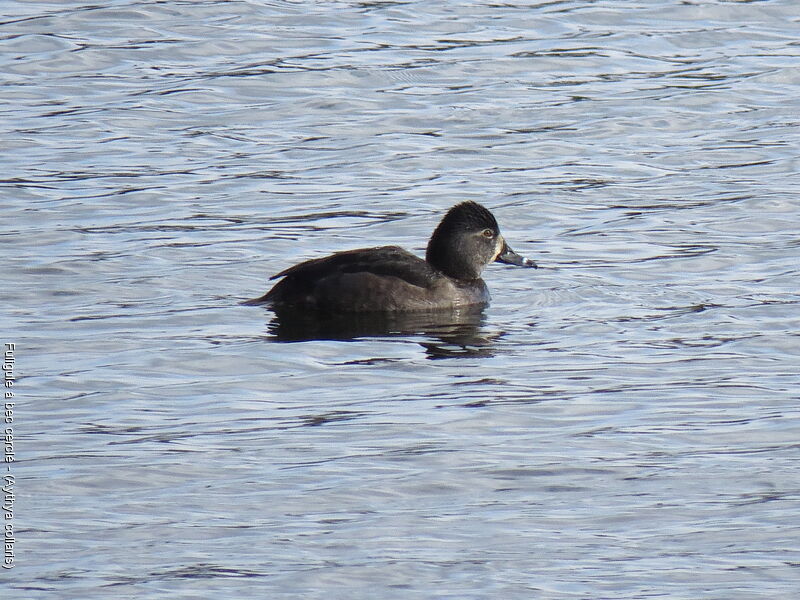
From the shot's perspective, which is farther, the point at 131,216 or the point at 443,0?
the point at 443,0

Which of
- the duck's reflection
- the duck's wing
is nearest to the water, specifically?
the duck's reflection

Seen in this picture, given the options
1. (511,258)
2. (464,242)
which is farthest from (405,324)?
(511,258)

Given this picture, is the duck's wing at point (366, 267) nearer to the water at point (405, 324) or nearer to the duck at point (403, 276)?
the duck at point (403, 276)

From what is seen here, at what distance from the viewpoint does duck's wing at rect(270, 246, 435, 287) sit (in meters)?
11.1

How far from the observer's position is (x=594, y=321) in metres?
10.7

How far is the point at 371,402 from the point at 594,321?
2.25m

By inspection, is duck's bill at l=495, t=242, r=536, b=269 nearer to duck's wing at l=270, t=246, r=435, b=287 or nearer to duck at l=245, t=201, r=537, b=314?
duck at l=245, t=201, r=537, b=314

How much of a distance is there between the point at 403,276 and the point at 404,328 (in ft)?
1.63

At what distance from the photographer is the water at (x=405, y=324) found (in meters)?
6.91

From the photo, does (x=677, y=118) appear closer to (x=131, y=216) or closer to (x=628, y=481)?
(x=131, y=216)

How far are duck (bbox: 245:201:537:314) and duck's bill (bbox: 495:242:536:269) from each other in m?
0.06

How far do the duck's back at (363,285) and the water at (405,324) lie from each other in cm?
26

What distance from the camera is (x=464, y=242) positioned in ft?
38.9

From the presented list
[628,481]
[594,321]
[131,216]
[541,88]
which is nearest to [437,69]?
[541,88]
